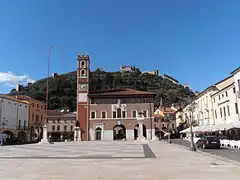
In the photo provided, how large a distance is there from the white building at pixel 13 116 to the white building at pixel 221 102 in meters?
42.1

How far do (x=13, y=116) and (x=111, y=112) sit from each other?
23.4 m

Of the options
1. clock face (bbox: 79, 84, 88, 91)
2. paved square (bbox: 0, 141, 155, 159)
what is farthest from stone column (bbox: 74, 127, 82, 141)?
paved square (bbox: 0, 141, 155, 159)

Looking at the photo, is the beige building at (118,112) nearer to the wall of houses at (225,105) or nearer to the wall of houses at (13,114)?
the wall of houses at (13,114)

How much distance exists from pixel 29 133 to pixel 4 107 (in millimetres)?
13749

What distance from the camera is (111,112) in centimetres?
6588

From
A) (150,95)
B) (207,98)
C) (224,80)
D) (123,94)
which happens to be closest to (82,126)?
(123,94)

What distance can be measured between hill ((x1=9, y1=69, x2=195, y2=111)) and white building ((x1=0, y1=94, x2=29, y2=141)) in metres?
33.0

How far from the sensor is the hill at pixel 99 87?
382ft

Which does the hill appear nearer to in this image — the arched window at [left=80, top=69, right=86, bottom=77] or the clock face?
the arched window at [left=80, top=69, right=86, bottom=77]

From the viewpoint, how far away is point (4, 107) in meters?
55.7

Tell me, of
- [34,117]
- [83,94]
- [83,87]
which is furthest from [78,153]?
[34,117]

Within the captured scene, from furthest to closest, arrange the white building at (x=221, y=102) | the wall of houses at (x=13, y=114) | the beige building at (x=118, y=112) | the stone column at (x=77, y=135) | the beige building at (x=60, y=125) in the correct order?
1. the beige building at (x=60, y=125)
2. the beige building at (x=118, y=112)
3. the stone column at (x=77, y=135)
4. the wall of houses at (x=13, y=114)
5. the white building at (x=221, y=102)

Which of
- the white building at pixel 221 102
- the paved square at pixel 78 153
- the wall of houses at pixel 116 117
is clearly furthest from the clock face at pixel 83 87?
the paved square at pixel 78 153

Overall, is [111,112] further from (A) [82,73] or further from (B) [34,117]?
(B) [34,117]
